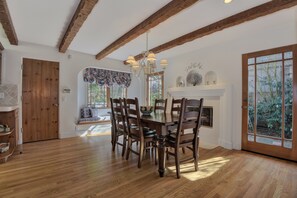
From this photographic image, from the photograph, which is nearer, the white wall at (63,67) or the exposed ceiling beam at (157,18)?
the exposed ceiling beam at (157,18)

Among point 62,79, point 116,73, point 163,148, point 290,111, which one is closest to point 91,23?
point 62,79

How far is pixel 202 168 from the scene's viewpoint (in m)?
2.39

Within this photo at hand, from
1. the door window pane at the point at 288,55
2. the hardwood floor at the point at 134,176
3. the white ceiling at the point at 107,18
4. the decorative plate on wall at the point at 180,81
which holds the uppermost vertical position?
the white ceiling at the point at 107,18

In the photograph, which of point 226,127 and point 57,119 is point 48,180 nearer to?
point 57,119

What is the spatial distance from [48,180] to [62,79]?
2.88 m

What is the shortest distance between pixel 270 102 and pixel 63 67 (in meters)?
4.82

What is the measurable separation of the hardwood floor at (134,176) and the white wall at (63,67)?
4.46 feet

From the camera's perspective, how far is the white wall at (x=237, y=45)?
2.75 metres

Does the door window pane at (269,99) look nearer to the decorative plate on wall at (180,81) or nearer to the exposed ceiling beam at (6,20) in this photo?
the decorative plate on wall at (180,81)

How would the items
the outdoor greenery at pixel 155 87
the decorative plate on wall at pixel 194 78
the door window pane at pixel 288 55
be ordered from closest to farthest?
1. the door window pane at pixel 288 55
2. the decorative plate on wall at pixel 194 78
3. the outdoor greenery at pixel 155 87

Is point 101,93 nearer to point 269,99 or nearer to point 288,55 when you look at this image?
point 269,99

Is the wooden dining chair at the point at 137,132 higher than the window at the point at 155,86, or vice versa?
the window at the point at 155,86

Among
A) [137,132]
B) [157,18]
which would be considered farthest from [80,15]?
[137,132]

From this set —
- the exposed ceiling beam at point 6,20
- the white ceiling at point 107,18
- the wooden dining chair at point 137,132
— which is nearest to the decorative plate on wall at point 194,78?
the white ceiling at point 107,18
